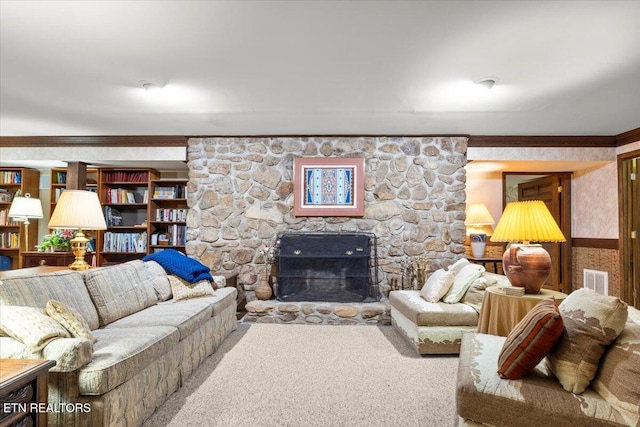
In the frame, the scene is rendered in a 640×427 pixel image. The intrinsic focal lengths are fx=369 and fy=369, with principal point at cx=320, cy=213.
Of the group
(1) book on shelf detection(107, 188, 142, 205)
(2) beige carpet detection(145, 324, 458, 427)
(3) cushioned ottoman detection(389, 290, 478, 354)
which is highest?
(1) book on shelf detection(107, 188, 142, 205)

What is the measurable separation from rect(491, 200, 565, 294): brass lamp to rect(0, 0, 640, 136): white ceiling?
3.54ft

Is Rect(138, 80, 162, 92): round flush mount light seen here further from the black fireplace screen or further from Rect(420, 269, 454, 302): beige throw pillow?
Rect(420, 269, 454, 302): beige throw pillow

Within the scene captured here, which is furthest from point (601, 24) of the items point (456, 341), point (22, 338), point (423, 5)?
point (22, 338)

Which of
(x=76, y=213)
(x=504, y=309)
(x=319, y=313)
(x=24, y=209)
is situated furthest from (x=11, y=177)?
(x=504, y=309)

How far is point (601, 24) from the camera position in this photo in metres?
2.14

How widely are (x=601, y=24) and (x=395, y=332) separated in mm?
3114

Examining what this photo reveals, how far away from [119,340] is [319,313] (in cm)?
258

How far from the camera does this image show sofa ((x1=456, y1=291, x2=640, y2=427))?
1.41 metres

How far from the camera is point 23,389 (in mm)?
1492

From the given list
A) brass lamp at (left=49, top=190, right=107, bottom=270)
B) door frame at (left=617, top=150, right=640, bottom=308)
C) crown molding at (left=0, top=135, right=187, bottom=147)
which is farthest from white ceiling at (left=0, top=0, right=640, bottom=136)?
brass lamp at (left=49, top=190, right=107, bottom=270)

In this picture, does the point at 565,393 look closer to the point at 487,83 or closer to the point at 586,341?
the point at 586,341

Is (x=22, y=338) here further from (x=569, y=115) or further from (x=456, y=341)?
(x=569, y=115)

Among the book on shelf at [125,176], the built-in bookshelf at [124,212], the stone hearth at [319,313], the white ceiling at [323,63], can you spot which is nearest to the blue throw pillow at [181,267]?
the stone hearth at [319,313]

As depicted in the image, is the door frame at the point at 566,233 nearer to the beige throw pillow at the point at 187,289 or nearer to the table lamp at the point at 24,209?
the beige throw pillow at the point at 187,289
